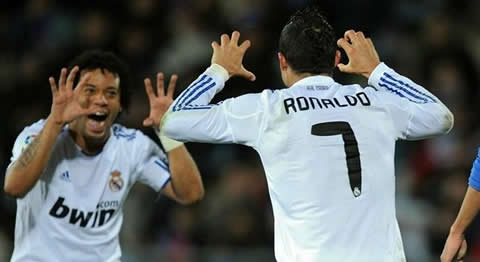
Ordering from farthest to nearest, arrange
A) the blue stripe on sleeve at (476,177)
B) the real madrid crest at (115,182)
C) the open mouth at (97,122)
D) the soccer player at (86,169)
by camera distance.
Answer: the real madrid crest at (115,182)
the open mouth at (97,122)
the soccer player at (86,169)
the blue stripe on sleeve at (476,177)

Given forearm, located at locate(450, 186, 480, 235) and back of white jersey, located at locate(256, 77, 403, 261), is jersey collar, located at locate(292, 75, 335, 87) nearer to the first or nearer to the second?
back of white jersey, located at locate(256, 77, 403, 261)

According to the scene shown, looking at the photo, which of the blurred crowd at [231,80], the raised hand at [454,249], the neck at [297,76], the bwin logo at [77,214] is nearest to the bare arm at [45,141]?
the bwin logo at [77,214]

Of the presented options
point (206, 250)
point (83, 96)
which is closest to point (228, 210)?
point (206, 250)

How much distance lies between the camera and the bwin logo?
623 cm

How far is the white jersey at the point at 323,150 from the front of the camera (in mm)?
4957

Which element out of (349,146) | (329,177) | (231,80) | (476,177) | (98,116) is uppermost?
(231,80)

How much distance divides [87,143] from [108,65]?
479 millimetres

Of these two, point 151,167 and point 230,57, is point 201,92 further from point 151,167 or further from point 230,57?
point 151,167

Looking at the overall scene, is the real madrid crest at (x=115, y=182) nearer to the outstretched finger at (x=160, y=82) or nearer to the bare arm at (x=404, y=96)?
the outstretched finger at (x=160, y=82)

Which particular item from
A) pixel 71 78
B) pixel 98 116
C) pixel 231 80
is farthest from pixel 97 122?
pixel 231 80

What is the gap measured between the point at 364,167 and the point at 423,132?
0.35 meters

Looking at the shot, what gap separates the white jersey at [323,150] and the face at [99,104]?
4.31 ft

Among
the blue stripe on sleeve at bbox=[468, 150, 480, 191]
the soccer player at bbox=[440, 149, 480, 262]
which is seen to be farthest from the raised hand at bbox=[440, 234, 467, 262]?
the blue stripe on sleeve at bbox=[468, 150, 480, 191]

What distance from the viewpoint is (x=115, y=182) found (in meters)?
6.48
